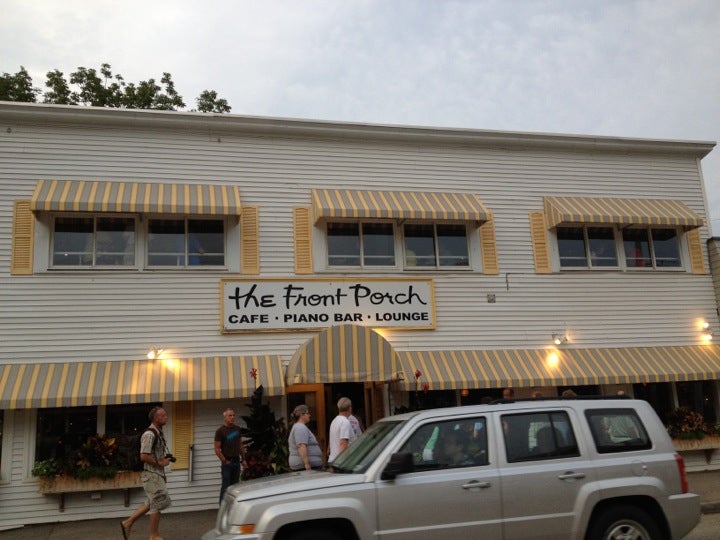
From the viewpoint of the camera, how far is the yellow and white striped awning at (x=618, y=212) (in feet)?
45.3

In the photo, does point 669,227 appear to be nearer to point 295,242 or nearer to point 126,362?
point 295,242

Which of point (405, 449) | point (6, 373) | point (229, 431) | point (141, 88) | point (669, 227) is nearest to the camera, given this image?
point (405, 449)

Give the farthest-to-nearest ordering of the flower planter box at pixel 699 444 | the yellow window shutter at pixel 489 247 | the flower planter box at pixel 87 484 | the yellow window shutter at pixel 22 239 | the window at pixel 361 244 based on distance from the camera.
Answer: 1. the yellow window shutter at pixel 489 247
2. the flower planter box at pixel 699 444
3. the window at pixel 361 244
4. the yellow window shutter at pixel 22 239
5. the flower planter box at pixel 87 484

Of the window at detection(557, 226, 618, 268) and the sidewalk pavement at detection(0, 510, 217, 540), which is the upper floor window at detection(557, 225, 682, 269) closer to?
the window at detection(557, 226, 618, 268)

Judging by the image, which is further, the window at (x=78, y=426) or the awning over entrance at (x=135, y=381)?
the window at (x=78, y=426)

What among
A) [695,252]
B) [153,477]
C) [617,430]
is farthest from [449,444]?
[695,252]

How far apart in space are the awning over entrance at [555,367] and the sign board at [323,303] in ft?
2.78

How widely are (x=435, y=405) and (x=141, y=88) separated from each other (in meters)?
17.1

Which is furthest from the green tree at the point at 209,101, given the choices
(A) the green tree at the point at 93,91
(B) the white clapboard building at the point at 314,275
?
(B) the white clapboard building at the point at 314,275

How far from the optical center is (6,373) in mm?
10953

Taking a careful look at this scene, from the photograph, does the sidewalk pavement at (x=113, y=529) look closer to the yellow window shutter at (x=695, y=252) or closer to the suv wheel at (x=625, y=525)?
the suv wheel at (x=625, y=525)

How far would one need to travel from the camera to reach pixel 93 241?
39.8ft

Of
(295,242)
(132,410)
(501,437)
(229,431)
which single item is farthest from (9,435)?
(501,437)

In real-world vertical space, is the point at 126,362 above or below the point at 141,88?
below
